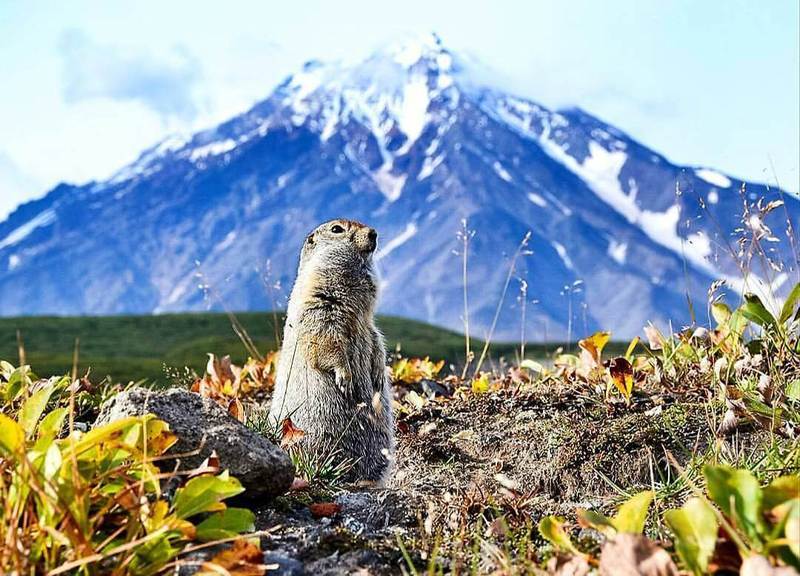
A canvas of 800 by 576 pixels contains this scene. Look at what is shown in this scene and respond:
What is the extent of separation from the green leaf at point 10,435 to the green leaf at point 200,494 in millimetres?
563

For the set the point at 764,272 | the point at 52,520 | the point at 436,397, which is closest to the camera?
the point at 52,520

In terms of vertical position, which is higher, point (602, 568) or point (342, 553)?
point (602, 568)

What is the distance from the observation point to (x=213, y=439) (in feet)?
12.1

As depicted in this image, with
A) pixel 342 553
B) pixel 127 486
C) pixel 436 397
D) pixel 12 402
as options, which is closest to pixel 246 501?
A: pixel 342 553

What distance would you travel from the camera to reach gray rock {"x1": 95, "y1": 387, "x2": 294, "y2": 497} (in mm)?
3643

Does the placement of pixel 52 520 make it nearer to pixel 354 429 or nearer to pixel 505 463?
pixel 354 429

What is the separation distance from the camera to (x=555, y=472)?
18.4ft

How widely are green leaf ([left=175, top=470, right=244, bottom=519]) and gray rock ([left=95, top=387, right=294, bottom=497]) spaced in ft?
1.97

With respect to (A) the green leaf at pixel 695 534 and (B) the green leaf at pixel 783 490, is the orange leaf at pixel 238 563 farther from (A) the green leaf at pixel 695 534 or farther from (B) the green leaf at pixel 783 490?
(B) the green leaf at pixel 783 490

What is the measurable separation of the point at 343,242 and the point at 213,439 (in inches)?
125

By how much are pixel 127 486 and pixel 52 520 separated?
257 millimetres

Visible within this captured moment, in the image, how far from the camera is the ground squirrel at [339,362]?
19.1 feet

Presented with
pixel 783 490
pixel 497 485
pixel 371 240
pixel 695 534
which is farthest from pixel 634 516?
pixel 371 240

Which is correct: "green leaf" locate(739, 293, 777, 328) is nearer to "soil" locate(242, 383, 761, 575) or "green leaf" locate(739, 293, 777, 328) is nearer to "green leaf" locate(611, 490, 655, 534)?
"soil" locate(242, 383, 761, 575)
